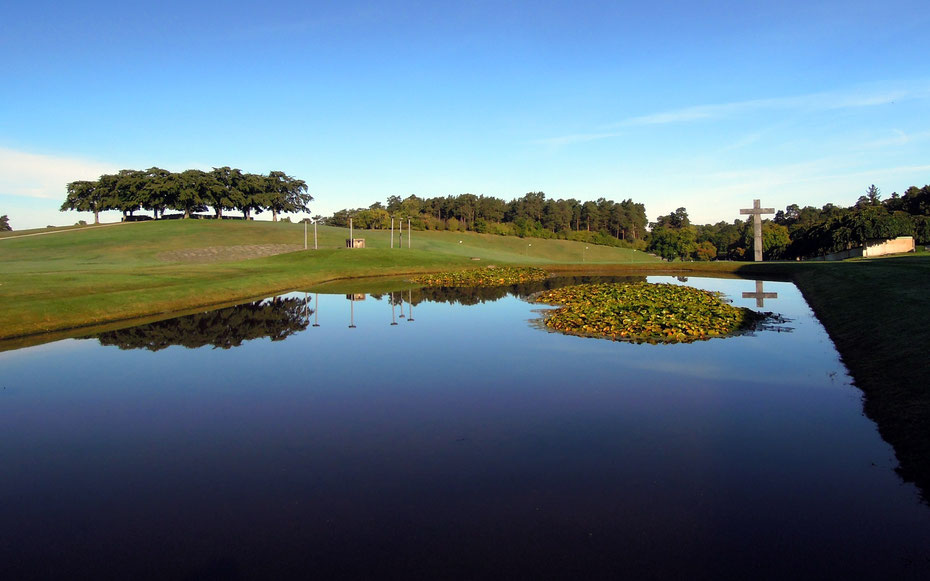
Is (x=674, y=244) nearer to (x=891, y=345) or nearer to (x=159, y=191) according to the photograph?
(x=159, y=191)

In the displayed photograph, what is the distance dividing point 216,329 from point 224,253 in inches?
2400

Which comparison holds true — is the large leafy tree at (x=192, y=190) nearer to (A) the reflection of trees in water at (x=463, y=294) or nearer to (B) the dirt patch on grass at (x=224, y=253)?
(B) the dirt patch on grass at (x=224, y=253)

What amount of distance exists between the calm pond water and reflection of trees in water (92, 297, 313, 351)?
12.0ft

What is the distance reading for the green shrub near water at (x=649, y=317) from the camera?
2527 centimetres

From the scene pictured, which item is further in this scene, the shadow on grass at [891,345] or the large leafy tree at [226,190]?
the large leafy tree at [226,190]

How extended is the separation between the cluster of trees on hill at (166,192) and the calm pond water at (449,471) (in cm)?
11957

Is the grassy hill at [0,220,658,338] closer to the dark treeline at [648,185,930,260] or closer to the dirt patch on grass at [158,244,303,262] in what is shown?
the dirt patch on grass at [158,244,303,262]

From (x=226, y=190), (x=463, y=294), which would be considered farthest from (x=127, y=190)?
(x=463, y=294)

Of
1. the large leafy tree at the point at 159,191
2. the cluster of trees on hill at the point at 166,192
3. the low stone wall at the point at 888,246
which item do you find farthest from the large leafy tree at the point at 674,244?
the large leafy tree at the point at 159,191

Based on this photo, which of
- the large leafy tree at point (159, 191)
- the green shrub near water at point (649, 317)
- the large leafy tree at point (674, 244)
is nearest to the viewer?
the green shrub near water at point (649, 317)

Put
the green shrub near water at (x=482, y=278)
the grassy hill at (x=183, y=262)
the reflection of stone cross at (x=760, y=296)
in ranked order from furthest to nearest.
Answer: the green shrub near water at (x=482, y=278), the reflection of stone cross at (x=760, y=296), the grassy hill at (x=183, y=262)

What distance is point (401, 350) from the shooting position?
22.6 metres

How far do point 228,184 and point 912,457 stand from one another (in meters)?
149

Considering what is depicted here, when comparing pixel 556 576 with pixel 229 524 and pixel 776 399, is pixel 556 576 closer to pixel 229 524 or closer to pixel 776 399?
pixel 229 524
